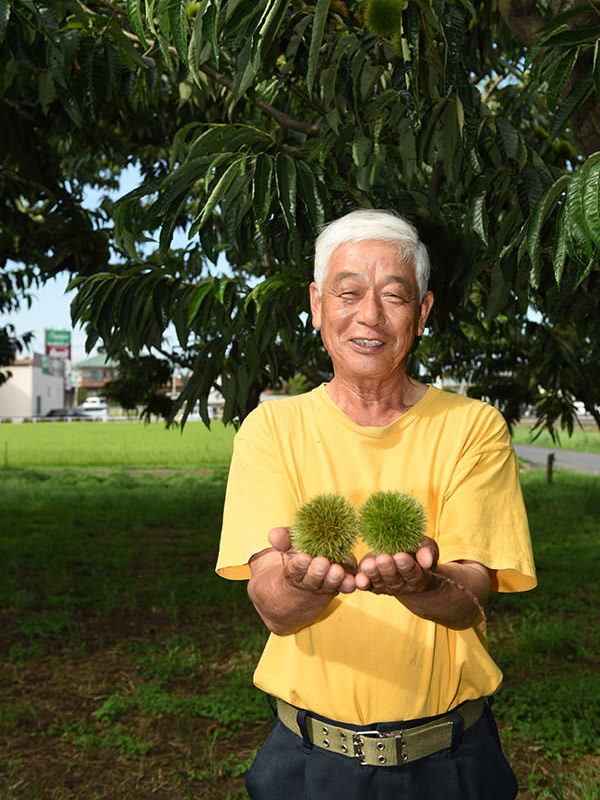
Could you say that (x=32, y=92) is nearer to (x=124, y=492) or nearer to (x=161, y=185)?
(x=161, y=185)

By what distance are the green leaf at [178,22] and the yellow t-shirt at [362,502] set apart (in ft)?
2.79

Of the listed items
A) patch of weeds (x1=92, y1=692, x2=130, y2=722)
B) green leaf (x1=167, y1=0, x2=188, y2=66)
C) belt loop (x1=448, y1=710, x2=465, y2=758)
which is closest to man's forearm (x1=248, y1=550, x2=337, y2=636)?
belt loop (x1=448, y1=710, x2=465, y2=758)

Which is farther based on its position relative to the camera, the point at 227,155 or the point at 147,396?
→ the point at 147,396

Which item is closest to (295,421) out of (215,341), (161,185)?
(161,185)

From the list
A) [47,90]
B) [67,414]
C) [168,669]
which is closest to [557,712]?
[168,669]

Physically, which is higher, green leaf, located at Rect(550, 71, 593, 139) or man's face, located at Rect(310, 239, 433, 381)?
green leaf, located at Rect(550, 71, 593, 139)

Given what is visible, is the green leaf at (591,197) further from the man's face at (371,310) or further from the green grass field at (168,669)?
Result: the green grass field at (168,669)

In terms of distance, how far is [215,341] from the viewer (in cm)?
302

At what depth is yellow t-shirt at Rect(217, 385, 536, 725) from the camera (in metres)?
1.45

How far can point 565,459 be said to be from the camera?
76.5 feet

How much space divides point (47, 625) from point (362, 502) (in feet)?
14.4

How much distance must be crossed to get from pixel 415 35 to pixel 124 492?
12.6 metres

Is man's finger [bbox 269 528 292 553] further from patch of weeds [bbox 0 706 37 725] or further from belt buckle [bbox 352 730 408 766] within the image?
patch of weeds [bbox 0 706 37 725]

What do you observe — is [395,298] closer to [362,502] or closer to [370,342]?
[370,342]
